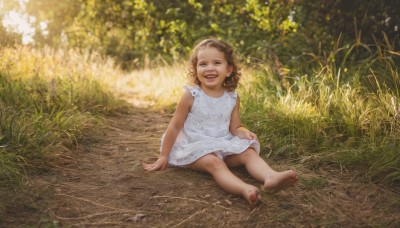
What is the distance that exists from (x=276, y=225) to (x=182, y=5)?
5.93 metres

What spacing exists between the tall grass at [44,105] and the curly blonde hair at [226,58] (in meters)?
1.19

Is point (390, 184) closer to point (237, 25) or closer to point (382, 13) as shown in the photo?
point (382, 13)

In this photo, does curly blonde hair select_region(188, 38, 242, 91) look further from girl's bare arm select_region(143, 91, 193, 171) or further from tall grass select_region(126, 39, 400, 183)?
tall grass select_region(126, 39, 400, 183)

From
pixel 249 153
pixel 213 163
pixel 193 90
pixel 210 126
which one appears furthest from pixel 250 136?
pixel 193 90

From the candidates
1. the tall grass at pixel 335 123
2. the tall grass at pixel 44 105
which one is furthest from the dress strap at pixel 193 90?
the tall grass at pixel 44 105

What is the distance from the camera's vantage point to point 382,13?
4535 mm

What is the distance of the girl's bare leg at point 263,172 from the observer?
2262 millimetres

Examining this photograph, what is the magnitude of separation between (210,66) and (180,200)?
1.08 metres

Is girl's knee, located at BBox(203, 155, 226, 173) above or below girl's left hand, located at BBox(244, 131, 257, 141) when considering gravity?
below

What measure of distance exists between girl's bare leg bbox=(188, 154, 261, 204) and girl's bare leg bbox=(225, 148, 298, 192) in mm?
136

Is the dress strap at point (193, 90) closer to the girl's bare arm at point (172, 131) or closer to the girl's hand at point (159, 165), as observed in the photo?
the girl's bare arm at point (172, 131)

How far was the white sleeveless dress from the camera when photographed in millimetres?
2783

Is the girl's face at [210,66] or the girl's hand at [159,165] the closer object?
the girl's hand at [159,165]

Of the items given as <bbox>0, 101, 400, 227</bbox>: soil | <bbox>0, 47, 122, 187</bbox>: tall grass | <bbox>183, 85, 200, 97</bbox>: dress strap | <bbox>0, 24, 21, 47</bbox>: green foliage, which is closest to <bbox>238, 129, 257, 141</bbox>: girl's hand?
<bbox>0, 101, 400, 227</bbox>: soil
